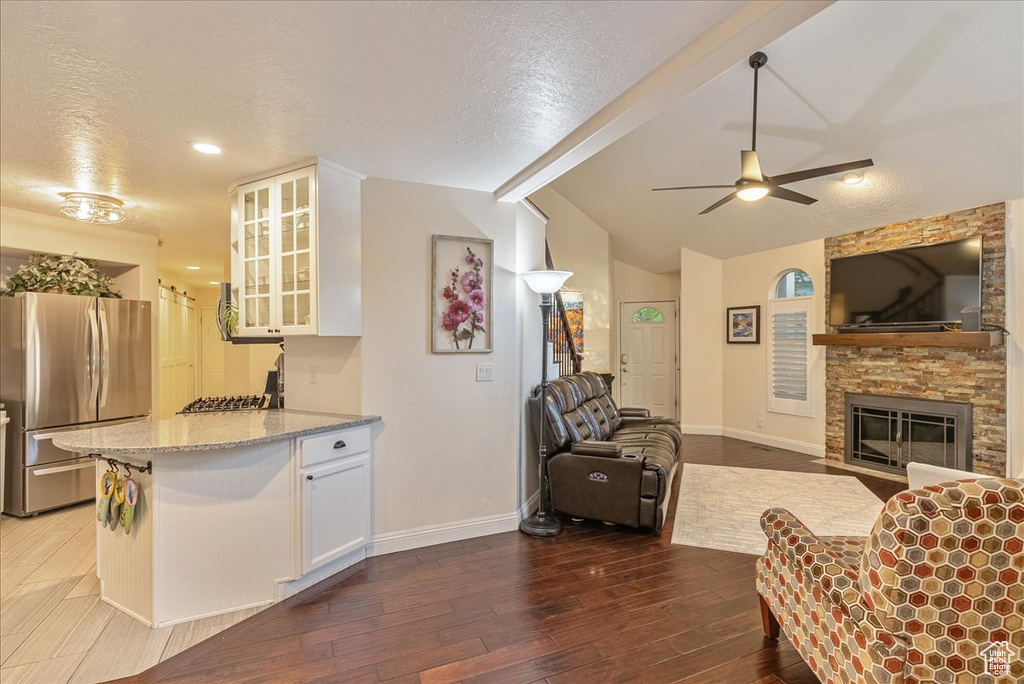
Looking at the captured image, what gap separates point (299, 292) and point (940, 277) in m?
5.66

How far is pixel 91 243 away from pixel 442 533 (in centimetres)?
416

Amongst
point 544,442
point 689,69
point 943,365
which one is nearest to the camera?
point 689,69

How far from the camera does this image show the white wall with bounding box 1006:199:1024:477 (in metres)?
4.03

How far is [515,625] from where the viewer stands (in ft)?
7.57

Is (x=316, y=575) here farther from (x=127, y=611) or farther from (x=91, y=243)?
(x=91, y=243)

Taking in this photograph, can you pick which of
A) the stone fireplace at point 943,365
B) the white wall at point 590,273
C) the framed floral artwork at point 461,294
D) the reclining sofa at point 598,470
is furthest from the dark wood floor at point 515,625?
the white wall at point 590,273

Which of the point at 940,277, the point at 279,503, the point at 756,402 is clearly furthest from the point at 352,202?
the point at 756,402

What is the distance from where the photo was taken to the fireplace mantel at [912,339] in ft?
13.4

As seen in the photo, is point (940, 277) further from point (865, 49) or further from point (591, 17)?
point (591, 17)

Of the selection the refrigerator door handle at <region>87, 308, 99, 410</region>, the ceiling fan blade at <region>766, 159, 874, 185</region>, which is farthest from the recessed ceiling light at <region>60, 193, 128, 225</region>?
the ceiling fan blade at <region>766, 159, 874, 185</region>

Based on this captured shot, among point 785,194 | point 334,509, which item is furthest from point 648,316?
point 334,509

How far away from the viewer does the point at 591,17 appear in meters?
1.57

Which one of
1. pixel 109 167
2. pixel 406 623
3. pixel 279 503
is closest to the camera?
pixel 406 623

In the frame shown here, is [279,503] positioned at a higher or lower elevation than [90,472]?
higher
